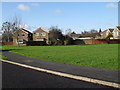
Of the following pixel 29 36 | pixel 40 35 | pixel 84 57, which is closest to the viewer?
pixel 84 57

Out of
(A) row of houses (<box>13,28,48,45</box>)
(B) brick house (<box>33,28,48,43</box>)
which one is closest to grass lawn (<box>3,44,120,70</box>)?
(B) brick house (<box>33,28,48,43</box>)

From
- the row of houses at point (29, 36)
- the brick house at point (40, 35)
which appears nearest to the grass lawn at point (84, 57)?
the brick house at point (40, 35)

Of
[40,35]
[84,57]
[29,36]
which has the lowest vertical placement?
[84,57]

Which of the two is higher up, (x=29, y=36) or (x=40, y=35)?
(x=40, y=35)

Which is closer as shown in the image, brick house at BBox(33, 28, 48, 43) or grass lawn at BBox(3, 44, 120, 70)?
grass lawn at BBox(3, 44, 120, 70)

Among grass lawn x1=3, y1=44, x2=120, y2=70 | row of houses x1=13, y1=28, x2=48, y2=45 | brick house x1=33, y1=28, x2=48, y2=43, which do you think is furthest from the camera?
brick house x1=33, y1=28, x2=48, y2=43

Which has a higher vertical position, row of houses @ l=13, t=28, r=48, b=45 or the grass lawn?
row of houses @ l=13, t=28, r=48, b=45

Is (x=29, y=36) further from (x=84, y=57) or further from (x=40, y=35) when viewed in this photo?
(x=84, y=57)

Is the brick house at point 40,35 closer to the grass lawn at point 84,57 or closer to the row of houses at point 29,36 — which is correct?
the row of houses at point 29,36

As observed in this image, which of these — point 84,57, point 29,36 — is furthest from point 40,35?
point 84,57

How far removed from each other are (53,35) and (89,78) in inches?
2508

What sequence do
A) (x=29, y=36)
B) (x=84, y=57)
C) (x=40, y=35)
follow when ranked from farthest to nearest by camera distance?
(x=29, y=36) < (x=40, y=35) < (x=84, y=57)

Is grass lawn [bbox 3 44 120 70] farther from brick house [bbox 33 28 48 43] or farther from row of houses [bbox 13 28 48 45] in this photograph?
row of houses [bbox 13 28 48 45]

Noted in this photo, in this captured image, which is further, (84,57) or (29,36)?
(29,36)
